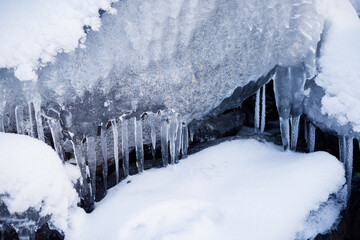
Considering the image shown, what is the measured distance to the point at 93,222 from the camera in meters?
2.40

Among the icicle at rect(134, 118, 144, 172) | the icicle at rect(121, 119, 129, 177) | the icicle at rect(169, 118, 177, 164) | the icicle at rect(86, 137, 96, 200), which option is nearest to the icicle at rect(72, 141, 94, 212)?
the icicle at rect(86, 137, 96, 200)

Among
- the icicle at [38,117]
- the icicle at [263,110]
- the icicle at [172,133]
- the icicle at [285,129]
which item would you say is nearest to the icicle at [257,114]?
the icicle at [263,110]

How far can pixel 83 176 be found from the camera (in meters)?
2.62

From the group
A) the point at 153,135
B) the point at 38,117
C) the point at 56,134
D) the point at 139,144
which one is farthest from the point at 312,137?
the point at 38,117

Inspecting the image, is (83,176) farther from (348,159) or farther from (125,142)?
(348,159)

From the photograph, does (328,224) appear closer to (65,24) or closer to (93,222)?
(93,222)

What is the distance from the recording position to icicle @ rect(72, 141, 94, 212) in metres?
2.57

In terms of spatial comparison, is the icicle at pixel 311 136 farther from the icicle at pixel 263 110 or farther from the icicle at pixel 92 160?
the icicle at pixel 92 160

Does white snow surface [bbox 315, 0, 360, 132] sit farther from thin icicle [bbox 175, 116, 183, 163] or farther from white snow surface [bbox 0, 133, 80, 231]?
white snow surface [bbox 0, 133, 80, 231]

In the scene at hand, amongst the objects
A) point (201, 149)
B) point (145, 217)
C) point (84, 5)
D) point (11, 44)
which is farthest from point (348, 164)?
point (11, 44)

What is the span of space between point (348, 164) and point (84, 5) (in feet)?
7.20

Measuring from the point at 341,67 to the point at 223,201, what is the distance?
133 cm

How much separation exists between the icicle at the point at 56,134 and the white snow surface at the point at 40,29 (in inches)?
13.2

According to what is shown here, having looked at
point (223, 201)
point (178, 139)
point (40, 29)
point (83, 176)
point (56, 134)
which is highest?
point (40, 29)
